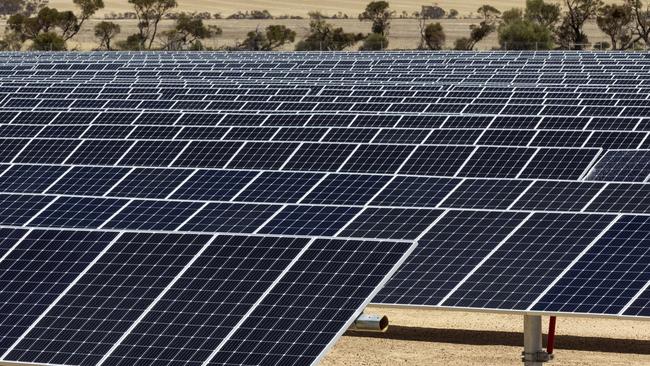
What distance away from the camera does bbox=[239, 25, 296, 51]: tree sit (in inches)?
5099

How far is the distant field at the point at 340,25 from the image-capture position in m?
152

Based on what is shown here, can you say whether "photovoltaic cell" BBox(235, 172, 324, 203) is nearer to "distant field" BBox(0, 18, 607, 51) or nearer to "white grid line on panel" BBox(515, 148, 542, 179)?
"white grid line on panel" BBox(515, 148, 542, 179)

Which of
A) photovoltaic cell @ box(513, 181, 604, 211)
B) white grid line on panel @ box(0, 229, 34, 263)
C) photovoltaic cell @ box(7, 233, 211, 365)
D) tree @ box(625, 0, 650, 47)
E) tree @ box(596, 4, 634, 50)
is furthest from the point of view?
tree @ box(596, 4, 634, 50)

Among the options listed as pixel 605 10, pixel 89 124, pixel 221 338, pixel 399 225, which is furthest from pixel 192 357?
pixel 605 10

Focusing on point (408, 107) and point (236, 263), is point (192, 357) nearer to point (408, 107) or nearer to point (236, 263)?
point (236, 263)

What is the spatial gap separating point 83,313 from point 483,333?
1315cm

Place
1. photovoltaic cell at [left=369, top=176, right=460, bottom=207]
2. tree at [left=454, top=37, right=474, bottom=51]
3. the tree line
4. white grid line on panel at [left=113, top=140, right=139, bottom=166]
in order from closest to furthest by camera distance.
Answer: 1. photovoltaic cell at [left=369, top=176, right=460, bottom=207]
2. white grid line on panel at [left=113, top=140, right=139, bottom=166]
3. the tree line
4. tree at [left=454, top=37, right=474, bottom=51]

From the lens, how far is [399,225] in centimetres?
1945

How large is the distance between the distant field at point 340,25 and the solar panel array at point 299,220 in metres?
107

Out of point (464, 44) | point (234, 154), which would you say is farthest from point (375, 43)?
Answer: point (234, 154)

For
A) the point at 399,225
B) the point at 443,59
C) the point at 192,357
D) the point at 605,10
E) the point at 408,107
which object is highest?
the point at 192,357

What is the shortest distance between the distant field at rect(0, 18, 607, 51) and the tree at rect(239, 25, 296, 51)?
651cm

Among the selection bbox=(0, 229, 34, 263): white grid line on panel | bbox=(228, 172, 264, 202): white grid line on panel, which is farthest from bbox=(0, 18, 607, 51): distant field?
bbox=(0, 229, 34, 263): white grid line on panel

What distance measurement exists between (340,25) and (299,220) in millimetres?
148562
